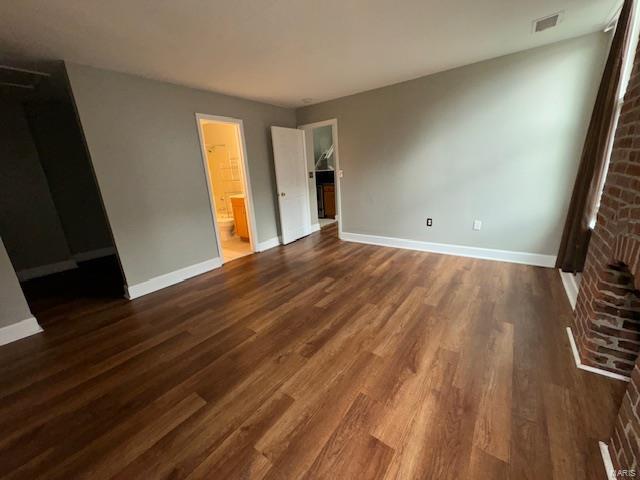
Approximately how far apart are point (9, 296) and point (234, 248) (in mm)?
2669

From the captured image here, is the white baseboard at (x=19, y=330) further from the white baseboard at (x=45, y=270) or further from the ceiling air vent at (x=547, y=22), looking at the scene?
the ceiling air vent at (x=547, y=22)

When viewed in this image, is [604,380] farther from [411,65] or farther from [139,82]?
[139,82]

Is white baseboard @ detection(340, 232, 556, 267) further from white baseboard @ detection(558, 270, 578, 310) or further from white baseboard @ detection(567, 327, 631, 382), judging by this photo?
white baseboard @ detection(567, 327, 631, 382)

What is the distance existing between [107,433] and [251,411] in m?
0.76

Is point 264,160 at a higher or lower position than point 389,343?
higher

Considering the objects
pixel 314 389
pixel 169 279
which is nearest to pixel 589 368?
pixel 314 389

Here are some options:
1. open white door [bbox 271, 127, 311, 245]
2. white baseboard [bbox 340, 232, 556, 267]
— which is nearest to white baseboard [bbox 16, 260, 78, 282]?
open white door [bbox 271, 127, 311, 245]

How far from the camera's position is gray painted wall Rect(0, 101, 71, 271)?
3.47 meters

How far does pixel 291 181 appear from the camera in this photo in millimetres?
4594

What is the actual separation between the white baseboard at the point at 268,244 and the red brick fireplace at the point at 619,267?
12.7 feet

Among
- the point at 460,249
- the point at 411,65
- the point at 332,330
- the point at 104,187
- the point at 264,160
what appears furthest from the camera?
the point at 264,160

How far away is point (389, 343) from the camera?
192 cm

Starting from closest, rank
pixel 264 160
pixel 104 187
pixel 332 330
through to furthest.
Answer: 1. pixel 332 330
2. pixel 104 187
3. pixel 264 160

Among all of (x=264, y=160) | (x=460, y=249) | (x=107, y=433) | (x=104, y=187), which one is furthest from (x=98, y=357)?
(x=460, y=249)
